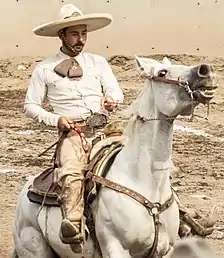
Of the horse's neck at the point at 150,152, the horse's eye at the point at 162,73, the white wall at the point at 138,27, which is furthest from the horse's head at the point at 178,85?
the white wall at the point at 138,27

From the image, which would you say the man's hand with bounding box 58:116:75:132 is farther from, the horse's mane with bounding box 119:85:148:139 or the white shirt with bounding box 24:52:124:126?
the horse's mane with bounding box 119:85:148:139

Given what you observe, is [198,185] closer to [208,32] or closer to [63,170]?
[63,170]

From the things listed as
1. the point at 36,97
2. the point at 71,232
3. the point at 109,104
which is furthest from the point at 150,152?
the point at 36,97

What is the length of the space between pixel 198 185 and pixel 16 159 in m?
2.46

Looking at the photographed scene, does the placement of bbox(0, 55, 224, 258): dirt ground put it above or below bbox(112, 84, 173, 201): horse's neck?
below

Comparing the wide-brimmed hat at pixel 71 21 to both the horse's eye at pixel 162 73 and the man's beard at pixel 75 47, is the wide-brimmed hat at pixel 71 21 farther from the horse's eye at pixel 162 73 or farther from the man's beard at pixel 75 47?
the horse's eye at pixel 162 73

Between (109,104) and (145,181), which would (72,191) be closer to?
(145,181)

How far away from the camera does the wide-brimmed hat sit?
19.4ft

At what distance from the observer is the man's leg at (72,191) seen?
17.9ft

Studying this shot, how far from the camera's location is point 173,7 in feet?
59.3

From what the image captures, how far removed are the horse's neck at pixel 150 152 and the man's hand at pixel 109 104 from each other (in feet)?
1.07

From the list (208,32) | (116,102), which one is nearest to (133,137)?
(116,102)

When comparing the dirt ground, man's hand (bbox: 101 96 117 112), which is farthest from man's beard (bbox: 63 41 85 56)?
the dirt ground

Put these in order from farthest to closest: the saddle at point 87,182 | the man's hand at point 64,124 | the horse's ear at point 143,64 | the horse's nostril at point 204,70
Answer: the man's hand at point 64,124 < the saddle at point 87,182 < the horse's ear at point 143,64 < the horse's nostril at point 204,70
